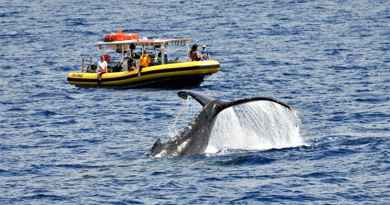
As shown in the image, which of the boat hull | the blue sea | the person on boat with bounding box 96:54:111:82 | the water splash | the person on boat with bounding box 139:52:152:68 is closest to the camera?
the blue sea

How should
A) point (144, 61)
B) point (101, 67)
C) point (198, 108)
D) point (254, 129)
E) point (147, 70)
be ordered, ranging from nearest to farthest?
point (254, 129), point (198, 108), point (147, 70), point (144, 61), point (101, 67)

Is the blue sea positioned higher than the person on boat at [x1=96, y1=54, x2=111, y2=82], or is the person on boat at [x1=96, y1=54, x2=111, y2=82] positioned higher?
the person on boat at [x1=96, y1=54, x2=111, y2=82]

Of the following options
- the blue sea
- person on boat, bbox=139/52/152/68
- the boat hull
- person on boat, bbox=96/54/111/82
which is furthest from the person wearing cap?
person on boat, bbox=139/52/152/68

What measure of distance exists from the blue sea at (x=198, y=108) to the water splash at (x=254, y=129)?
0.52m

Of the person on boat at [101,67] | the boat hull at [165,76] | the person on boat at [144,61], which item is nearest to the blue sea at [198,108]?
the boat hull at [165,76]

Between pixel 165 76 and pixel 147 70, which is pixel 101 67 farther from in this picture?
pixel 165 76

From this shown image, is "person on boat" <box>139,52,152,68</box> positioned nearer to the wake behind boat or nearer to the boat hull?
the wake behind boat

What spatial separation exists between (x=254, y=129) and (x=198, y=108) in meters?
13.9

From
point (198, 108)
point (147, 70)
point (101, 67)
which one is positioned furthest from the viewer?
point (101, 67)

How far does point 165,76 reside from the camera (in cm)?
4828

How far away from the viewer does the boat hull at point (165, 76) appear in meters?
48.0

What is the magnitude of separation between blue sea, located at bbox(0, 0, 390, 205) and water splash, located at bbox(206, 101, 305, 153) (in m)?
0.52

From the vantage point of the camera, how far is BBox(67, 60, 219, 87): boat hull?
48000 millimetres

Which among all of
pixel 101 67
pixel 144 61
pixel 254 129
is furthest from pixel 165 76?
pixel 254 129
